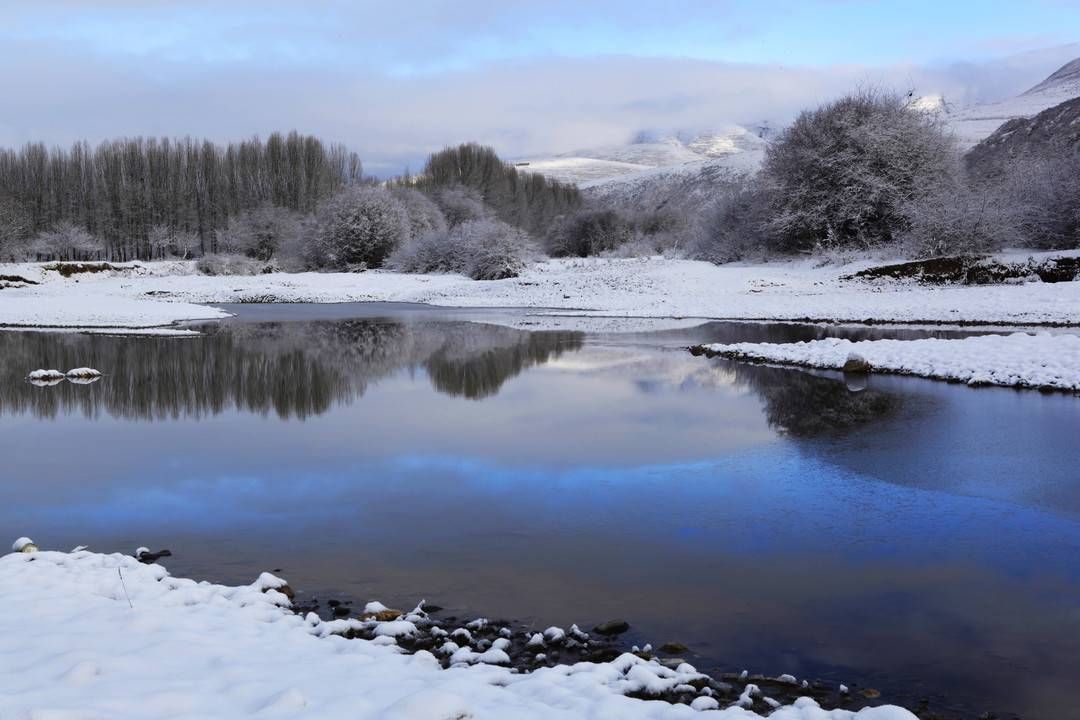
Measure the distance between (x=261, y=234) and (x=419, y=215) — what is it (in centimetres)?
1650

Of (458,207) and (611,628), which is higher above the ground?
(458,207)

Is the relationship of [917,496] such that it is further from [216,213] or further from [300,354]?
[216,213]

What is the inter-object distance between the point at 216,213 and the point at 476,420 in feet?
290

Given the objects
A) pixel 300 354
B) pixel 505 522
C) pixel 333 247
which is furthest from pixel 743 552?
pixel 333 247

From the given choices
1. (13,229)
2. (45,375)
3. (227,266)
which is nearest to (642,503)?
(45,375)

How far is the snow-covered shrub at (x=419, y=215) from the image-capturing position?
74.2m

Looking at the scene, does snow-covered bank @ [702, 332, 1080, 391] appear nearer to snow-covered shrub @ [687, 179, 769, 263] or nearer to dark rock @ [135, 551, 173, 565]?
dark rock @ [135, 551, 173, 565]

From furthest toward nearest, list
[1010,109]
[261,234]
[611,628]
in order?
[1010,109] < [261,234] < [611,628]

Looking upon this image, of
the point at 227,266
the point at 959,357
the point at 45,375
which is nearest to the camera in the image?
the point at 959,357

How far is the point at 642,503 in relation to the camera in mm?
9531

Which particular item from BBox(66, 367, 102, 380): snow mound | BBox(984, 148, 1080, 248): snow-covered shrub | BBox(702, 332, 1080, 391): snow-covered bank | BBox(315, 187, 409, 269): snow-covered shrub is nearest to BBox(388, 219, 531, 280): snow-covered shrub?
BBox(315, 187, 409, 269): snow-covered shrub

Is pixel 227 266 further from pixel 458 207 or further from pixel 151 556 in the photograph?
pixel 151 556

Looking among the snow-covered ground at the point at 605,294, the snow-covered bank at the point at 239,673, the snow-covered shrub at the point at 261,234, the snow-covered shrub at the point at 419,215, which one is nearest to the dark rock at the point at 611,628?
the snow-covered bank at the point at 239,673

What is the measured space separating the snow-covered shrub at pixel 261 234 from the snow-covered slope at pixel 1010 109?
86.4 metres
